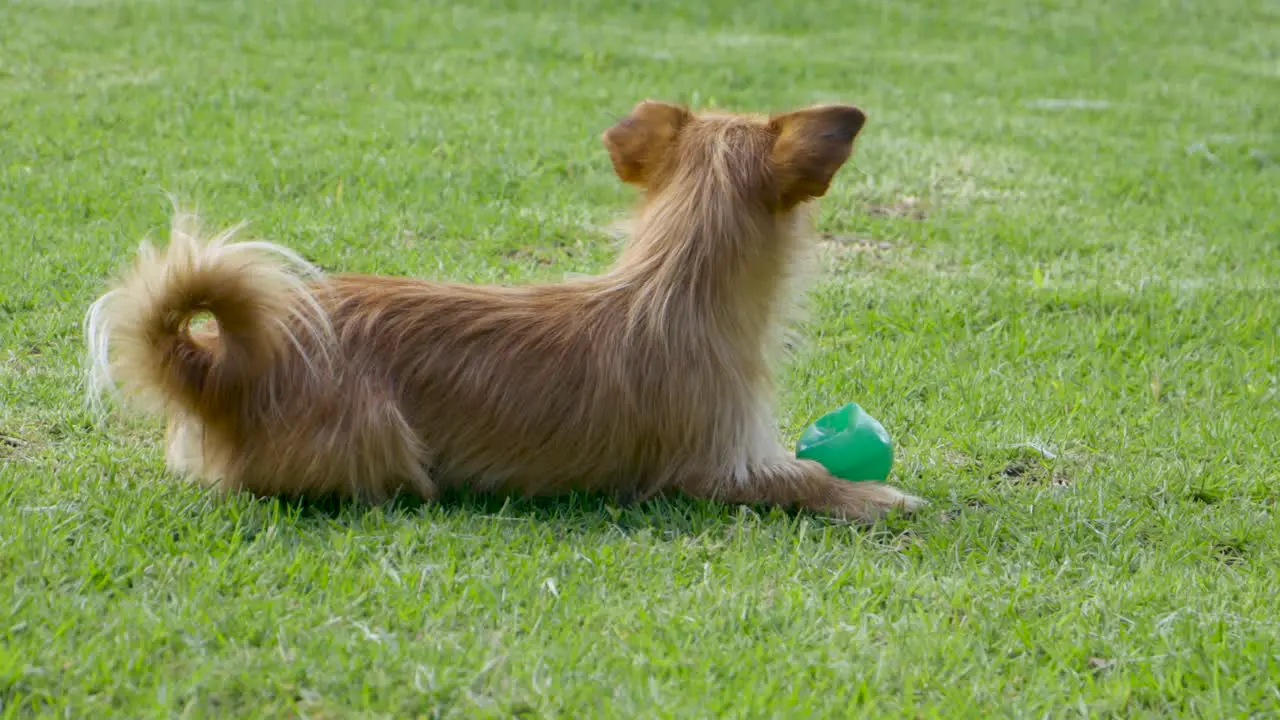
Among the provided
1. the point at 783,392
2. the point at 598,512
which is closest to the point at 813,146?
the point at 598,512

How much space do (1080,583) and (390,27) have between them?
8901 millimetres

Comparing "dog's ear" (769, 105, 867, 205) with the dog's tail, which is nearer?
the dog's tail

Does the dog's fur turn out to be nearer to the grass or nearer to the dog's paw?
the dog's paw

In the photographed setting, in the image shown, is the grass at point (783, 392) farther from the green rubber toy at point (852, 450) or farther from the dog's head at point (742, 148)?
the dog's head at point (742, 148)

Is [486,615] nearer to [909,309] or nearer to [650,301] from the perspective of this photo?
[650,301]

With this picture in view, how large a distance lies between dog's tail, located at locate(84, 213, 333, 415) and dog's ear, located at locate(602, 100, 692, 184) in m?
1.03

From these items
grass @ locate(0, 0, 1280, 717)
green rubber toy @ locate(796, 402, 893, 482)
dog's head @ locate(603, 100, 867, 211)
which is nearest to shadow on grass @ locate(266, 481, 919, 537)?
grass @ locate(0, 0, 1280, 717)

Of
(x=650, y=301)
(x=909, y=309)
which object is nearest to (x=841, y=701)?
(x=650, y=301)

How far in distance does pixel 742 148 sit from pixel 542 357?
833 millimetres

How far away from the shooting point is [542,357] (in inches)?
169

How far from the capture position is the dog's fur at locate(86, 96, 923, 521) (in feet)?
13.2

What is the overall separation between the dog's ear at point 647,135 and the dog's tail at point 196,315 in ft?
3.36

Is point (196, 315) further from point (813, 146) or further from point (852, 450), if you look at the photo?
point (852, 450)

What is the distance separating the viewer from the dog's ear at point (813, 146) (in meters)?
4.23
